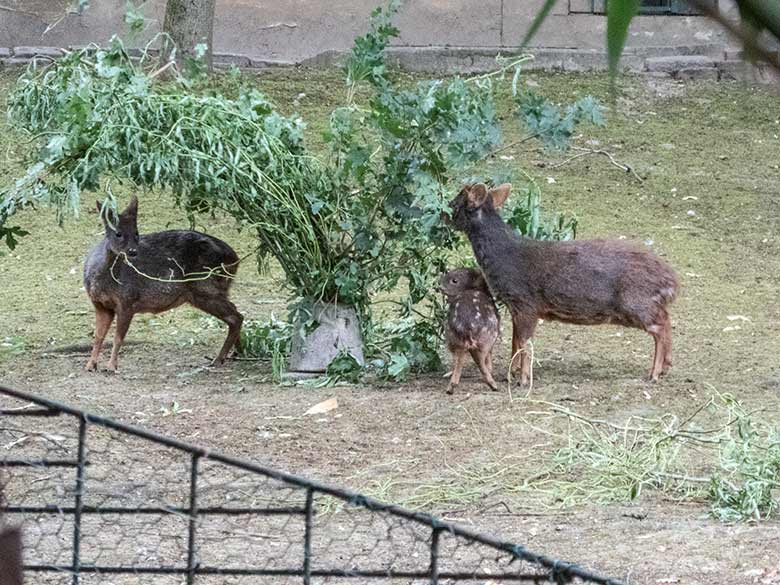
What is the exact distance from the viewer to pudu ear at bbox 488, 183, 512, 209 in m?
7.51

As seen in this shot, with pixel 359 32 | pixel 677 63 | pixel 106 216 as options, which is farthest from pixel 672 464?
pixel 677 63

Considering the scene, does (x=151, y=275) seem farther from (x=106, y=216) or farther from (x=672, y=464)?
(x=672, y=464)

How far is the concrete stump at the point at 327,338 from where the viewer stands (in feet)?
25.0

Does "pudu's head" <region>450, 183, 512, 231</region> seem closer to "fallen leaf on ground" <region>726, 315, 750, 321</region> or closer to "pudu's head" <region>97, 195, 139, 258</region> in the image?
"pudu's head" <region>97, 195, 139, 258</region>

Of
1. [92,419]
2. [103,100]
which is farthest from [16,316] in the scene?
[92,419]

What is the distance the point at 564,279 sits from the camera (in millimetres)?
7344

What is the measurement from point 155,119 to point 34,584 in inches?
118

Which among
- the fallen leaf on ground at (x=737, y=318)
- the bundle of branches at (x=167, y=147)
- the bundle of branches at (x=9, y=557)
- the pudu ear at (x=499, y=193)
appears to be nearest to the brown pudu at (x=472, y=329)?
the pudu ear at (x=499, y=193)

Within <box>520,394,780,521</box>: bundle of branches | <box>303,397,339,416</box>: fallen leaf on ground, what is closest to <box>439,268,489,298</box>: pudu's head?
<box>303,397,339,416</box>: fallen leaf on ground

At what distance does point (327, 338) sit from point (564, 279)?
1.36 meters

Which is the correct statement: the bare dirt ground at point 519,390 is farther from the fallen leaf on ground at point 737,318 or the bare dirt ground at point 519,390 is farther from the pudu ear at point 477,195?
the pudu ear at point 477,195

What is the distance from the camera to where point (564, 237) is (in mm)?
8062

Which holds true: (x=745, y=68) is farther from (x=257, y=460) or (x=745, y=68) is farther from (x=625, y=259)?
(x=625, y=259)

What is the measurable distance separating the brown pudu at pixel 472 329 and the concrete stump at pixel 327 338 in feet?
2.18
